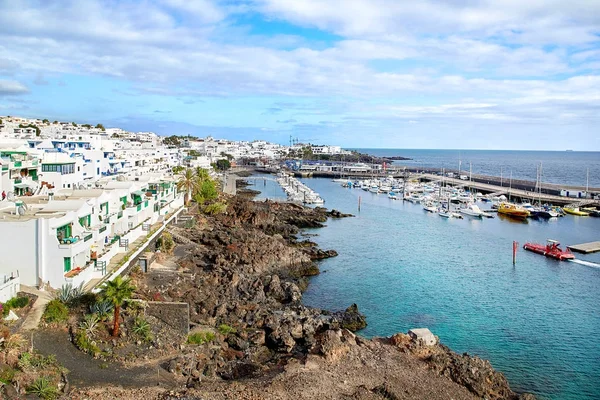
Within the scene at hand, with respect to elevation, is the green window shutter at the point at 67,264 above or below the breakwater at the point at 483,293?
above

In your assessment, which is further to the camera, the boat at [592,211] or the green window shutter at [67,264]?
the boat at [592,211]

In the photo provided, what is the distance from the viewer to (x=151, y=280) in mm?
30484

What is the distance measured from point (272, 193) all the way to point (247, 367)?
7871 centimetres

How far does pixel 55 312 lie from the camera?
2072 centimetres

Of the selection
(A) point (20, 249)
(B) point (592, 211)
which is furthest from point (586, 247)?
(A) point (20, 249)

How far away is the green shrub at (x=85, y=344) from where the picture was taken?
64.0ft

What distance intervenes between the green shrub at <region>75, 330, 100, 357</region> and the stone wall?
317 cm

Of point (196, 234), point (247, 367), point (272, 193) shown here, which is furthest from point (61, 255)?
point (272, 193)

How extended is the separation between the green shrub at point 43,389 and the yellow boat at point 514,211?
6938cm

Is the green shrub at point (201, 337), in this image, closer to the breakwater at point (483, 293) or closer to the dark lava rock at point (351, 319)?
the dark lava rock at point (351, 319)

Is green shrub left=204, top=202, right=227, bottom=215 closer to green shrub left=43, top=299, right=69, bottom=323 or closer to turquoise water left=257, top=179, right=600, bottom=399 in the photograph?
turquoise water left=257, top=179, right=600, bottom=399

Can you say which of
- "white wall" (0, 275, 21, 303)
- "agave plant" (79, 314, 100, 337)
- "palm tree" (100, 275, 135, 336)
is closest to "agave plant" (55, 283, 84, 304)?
"agave plant" (79, 314, 100, 337)

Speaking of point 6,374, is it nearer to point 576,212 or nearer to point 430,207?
point 430,207

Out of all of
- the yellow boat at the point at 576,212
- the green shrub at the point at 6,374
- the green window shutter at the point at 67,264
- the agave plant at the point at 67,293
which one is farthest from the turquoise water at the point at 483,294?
the green shrub at the point at 6,374
